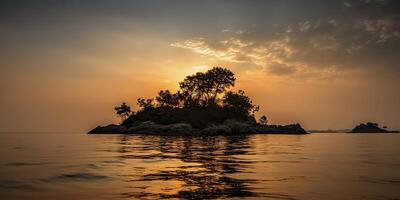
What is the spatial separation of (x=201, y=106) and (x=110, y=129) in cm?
3933

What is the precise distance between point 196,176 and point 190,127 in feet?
348

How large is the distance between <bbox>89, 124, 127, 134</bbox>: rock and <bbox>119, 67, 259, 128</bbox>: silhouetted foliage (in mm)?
9695

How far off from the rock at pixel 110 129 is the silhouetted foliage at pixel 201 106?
31.8ft

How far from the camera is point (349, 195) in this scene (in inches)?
454

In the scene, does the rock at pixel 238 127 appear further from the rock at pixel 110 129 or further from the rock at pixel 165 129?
the rock at pixel 110 129

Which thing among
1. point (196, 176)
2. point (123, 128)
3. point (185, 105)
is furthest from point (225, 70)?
point (196, 176)

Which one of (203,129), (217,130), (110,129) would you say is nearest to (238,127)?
(217,130)

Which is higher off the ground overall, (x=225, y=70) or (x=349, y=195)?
(x=225, y=70)

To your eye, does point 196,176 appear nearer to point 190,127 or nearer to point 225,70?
point 190,127

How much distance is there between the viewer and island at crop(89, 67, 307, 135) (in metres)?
125

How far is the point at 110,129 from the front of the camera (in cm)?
14100

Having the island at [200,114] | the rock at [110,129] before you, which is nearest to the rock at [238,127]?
the island at [200,114]

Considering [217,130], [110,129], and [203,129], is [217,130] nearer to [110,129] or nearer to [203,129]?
[203,129]

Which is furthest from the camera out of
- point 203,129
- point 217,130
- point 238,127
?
point 238,127
